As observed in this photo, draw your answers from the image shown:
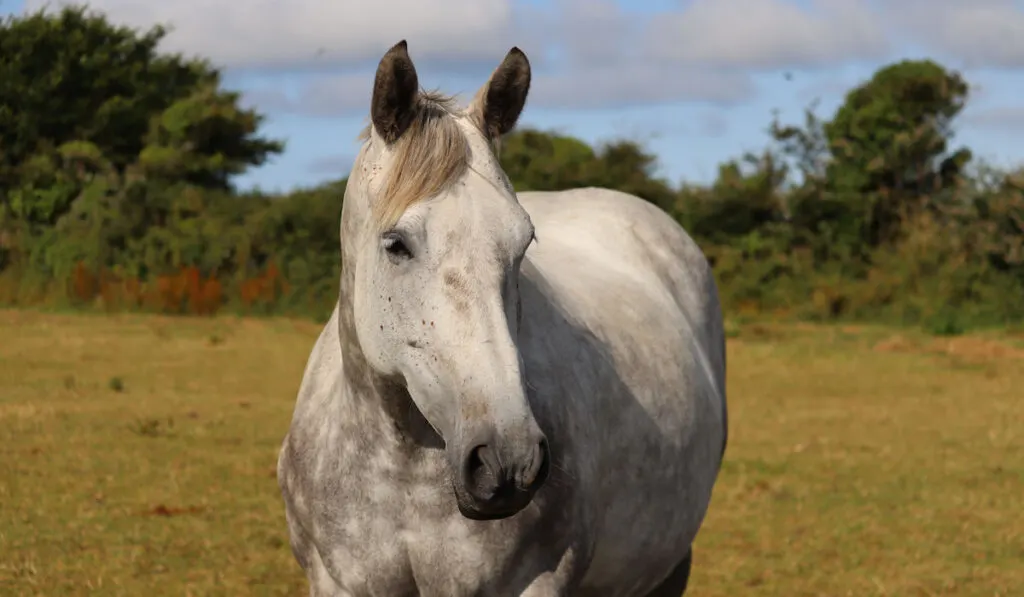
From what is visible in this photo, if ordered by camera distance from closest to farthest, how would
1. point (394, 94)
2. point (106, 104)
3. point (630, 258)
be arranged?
1. point (394, 94)
2. point (630, 258)
3. point (106, 104)

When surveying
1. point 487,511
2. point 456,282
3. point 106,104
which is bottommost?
point 487,511

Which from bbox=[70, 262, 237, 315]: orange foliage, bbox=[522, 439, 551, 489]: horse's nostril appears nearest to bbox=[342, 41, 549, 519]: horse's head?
bbox=[522, 439, 551, 489]: horse's nostril

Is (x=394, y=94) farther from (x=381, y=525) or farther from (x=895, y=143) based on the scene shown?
(x=895, y=143)

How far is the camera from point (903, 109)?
72.7ft

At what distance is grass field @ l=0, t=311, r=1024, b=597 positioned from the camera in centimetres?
621

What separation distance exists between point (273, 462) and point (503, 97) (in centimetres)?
613

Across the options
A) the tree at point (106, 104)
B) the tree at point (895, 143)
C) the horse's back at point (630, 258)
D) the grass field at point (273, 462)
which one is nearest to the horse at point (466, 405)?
the horse's back at point (630, 258)

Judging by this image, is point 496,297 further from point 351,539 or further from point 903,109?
point 903,109

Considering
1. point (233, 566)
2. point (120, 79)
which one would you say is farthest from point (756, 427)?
point (120, 79)

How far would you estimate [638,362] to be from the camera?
3912mm

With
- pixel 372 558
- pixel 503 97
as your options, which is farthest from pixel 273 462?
pixel 503 97

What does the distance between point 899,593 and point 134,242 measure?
1498 centimetres

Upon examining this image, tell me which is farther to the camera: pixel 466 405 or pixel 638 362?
pixel 638 362

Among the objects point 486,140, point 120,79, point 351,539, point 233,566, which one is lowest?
point 233,566
